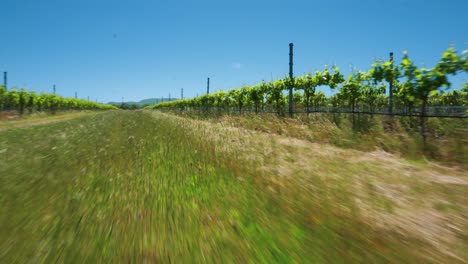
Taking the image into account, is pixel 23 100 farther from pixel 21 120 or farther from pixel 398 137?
pixel 398 137

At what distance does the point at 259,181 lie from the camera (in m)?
4.34

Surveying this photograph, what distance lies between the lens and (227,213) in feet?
9.63

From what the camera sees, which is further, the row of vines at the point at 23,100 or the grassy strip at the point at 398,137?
the row of vines at the point at 23,100

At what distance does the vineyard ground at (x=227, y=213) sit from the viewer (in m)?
2.12

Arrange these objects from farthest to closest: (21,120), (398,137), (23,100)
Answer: (23,100), (21,120), (398,137)

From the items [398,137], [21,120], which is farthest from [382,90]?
[21,120]

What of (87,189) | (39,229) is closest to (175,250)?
(39,229)

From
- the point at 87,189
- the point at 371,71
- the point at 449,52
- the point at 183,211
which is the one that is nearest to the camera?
the point at 183,211

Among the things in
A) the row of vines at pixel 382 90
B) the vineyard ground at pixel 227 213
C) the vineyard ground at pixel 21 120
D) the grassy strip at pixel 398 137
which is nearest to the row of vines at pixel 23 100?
the vineyard ground at pixel 21 120

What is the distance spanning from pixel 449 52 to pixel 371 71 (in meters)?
3.59

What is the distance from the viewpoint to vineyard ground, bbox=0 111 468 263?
212cm

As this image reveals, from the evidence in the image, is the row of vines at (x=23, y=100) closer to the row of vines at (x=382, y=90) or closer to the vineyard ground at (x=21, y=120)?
the vineyard ground at (x=21, y=120)

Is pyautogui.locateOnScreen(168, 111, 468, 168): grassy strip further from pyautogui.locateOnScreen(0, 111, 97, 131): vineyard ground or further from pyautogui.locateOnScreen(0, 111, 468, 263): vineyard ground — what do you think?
pyautogui.locateOnScreen(0, 111, 97, 131): vineyard ground

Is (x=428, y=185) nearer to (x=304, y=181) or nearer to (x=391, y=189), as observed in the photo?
(x=391, y=189)
